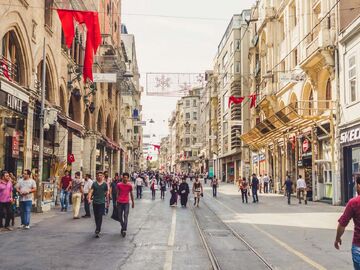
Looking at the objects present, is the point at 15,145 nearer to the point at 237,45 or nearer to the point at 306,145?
the point at 306,145

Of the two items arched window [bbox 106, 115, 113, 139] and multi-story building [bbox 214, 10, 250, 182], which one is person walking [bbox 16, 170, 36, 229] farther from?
multi-story building [bbox 214, 10, 250, 182]

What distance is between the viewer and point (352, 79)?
24641mm

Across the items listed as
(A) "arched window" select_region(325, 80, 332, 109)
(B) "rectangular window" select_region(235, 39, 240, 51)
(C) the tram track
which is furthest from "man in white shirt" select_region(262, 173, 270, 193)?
(C) the tram track

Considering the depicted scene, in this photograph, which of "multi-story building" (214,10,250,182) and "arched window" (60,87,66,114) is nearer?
"arched window" (60,87,66,114)

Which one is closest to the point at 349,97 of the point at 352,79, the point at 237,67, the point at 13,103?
the point at 352,79

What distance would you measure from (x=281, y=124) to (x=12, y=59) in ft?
63.4

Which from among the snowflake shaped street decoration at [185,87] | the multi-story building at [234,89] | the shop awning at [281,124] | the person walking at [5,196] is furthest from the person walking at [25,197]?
the multi-story building at [234,89]

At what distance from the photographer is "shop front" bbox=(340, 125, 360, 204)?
24.3 metres

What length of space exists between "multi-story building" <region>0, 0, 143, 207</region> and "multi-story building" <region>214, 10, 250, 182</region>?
1999 cm

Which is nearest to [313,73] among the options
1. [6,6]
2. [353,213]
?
[6,6]

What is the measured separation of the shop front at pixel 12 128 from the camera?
18.3m

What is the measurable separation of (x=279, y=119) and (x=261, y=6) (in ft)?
59.9

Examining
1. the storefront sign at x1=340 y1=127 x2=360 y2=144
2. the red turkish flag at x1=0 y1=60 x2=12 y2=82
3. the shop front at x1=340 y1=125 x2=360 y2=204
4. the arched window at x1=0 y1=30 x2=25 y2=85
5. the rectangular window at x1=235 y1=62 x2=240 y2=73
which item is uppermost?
the rectangular window at x1=235 y1=62 x2=240 y2=73

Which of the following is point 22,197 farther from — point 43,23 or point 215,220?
point 43,23
